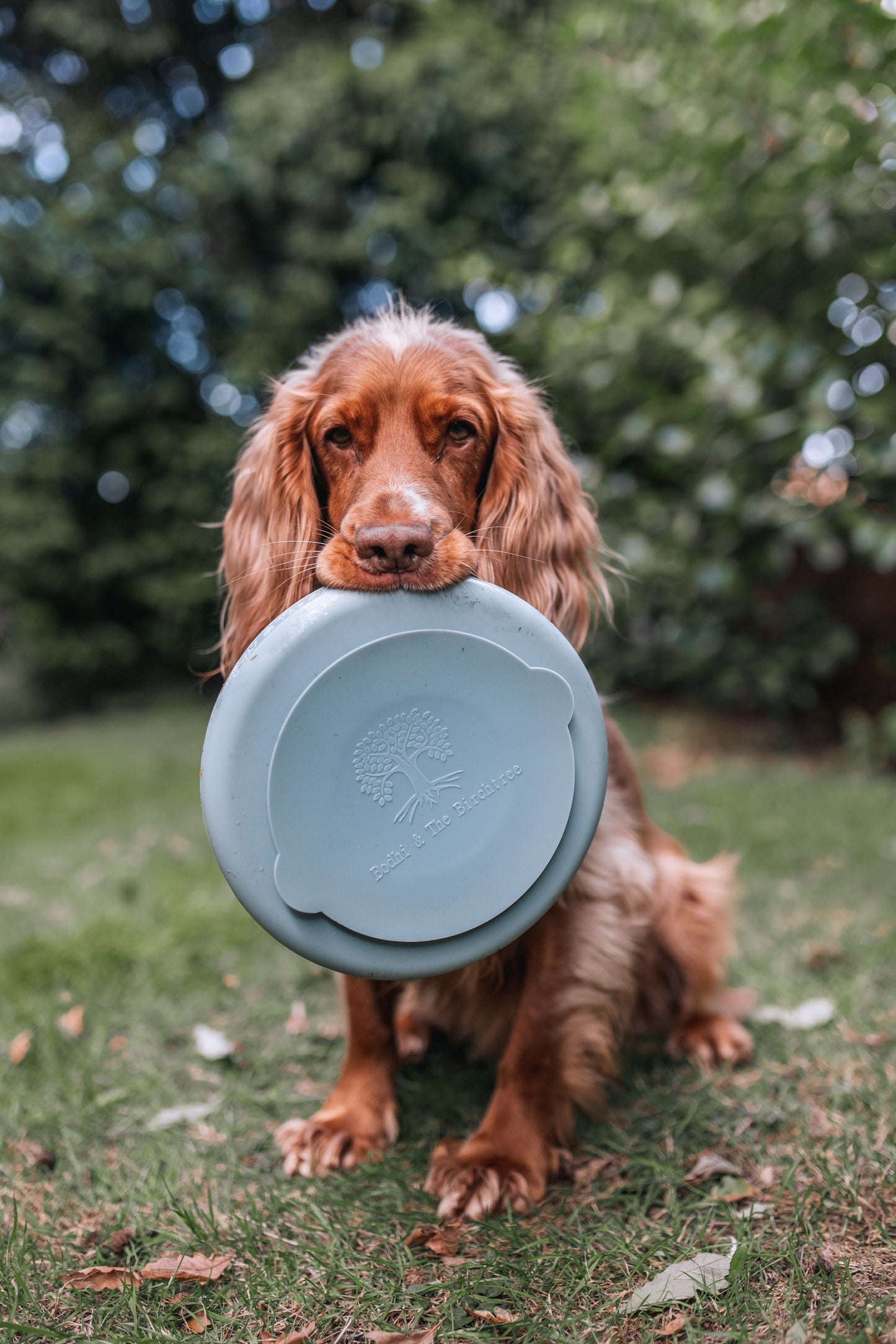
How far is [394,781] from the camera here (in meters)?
1.73

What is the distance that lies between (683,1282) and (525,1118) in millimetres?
515

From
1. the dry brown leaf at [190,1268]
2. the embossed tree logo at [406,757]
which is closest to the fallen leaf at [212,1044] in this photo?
the dry brown leaf at [190,1268]

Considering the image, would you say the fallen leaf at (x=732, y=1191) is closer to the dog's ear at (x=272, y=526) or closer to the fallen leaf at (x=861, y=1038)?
the fallen leaf at (x=861, y=1038)

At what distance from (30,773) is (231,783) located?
5.54 meters

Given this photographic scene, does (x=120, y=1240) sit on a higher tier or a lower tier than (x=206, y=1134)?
higher

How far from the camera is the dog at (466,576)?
2035mm

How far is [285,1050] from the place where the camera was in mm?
2662

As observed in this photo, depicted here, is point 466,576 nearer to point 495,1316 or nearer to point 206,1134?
point 495,1316

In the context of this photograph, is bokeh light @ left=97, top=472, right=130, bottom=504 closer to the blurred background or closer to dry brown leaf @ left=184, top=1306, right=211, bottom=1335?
the blurred background

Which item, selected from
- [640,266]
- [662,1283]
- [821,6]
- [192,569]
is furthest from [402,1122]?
[192,569]

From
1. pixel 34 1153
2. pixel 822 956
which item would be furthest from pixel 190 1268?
pixel 822 956

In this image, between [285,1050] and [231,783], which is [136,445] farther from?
[231,783]

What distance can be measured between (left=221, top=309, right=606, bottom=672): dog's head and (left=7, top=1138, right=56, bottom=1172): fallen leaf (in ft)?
3.78

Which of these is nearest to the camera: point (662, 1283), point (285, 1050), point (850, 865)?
point (662, 1283)
